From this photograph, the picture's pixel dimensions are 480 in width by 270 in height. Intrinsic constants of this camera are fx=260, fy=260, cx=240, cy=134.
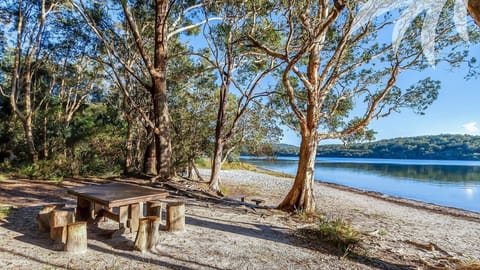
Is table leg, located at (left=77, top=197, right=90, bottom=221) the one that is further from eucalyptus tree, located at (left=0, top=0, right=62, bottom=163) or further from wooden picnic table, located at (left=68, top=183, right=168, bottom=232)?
eucalyptus tree, located at (left=0, top=0, right=62, bottom=163)

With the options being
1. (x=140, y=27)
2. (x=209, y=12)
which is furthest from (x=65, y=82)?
(x=209, y=12)

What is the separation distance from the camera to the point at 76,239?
9.33 ft

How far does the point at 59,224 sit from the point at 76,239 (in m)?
0.53

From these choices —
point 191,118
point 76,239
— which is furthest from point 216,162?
point 76,239

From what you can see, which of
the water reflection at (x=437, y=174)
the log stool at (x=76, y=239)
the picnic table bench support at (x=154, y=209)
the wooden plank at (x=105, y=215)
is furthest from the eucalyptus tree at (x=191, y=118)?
the water reflection at (x=437, y=174)

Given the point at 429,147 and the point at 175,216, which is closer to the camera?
the point at 175,216

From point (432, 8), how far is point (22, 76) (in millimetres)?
13458

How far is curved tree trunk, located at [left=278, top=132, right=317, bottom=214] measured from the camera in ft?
19.9

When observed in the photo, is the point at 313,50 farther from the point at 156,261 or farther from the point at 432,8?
the point at 156,261

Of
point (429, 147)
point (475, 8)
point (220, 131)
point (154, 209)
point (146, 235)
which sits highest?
point (475, 8)

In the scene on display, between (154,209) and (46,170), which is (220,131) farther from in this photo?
(154,209)

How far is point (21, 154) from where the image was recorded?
10.5m

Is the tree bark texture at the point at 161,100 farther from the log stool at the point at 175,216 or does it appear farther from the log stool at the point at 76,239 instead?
the log stool at the point at 76,239

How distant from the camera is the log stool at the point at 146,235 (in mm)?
3014
